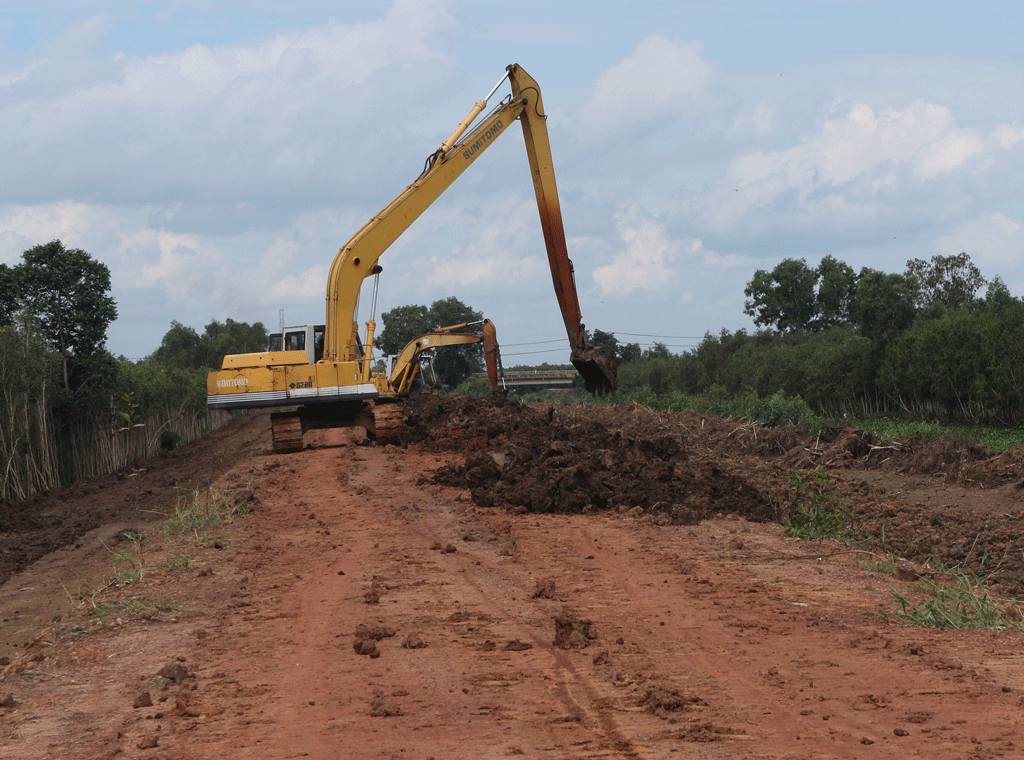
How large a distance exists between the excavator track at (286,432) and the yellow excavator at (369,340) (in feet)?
0.07

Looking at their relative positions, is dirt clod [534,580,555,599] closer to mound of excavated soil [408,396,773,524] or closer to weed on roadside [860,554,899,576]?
weed on roadside [860,554,899,576]

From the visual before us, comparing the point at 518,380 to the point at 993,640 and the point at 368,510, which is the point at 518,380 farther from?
the point at 993,640

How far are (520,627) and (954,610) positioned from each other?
3224 mm

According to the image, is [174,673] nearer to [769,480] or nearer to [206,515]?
[206,515]

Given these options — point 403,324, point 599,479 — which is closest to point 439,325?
point 403,324

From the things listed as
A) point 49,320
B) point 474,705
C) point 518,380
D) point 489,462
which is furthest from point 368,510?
point 518,380

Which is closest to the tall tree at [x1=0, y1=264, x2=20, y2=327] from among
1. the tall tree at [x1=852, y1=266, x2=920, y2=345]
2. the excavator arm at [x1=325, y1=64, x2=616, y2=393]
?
the excavator arm at [x1=325, y1=64, x2=616, y2=393]

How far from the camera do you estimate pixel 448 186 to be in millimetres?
20172

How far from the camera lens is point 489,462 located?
13.7 m

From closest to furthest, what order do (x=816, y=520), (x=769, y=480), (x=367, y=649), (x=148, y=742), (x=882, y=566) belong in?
(x=148, y=742)
(x=367, y=649)
(x=882, y=566)
(x=816, y=520)
(x=769, y=480)

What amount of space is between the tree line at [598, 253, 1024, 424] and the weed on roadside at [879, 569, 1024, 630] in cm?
2489

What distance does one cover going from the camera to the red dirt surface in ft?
15.1

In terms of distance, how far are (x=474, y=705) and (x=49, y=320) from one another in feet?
97.4

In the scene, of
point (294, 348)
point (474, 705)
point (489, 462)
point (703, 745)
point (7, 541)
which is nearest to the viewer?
point (703, 745)
